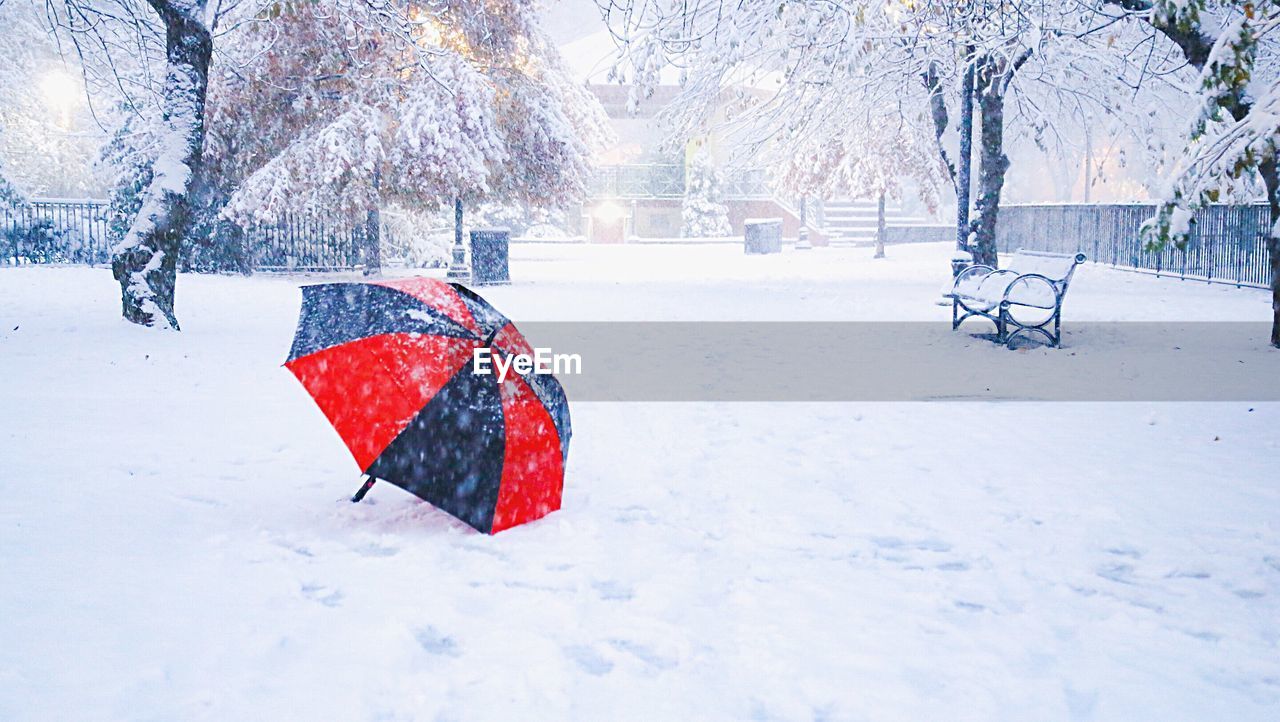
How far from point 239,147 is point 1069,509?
2041 cm

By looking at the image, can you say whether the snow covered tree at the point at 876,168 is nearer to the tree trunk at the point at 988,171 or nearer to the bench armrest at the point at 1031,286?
the tree trunk at the point at 988,171

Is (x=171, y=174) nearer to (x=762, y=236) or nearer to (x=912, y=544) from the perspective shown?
(x=912, y=544)

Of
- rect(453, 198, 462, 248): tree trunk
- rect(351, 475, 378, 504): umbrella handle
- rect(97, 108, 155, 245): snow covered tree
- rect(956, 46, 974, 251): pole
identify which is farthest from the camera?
rect(453, 198, 462, 248): tree trunk

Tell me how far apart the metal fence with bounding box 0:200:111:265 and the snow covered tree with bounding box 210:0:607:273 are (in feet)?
13.7

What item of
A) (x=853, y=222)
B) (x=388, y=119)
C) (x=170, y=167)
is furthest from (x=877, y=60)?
(x=853, y=222)

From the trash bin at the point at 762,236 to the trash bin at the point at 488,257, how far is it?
1613 cm

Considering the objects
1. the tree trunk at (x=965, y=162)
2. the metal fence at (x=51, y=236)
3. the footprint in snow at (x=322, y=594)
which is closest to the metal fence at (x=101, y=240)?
the metal fence at (x=51, y=236)

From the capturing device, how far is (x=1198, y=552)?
4.51 metres

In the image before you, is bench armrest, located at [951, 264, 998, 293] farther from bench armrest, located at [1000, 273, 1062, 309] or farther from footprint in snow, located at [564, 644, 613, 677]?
footprint in snow, located at [564, 644, 613, 677]

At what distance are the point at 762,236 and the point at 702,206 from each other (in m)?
13.6

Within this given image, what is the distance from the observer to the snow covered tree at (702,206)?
4903 cm

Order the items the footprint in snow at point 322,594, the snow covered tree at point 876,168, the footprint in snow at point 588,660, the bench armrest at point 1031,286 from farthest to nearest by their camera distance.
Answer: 1. the snow covered tree at point 876,168
2. the bench armrest at point 1031,286
3. the footprint in snow at point 322,594
4. the footprint in snow at point 588,660

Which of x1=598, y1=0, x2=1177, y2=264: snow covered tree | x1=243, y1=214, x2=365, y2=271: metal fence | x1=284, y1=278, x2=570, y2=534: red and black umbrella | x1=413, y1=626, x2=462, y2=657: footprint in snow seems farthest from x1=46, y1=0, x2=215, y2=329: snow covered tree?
x1=243, y1=214, x2=365, y2=271: metal fence

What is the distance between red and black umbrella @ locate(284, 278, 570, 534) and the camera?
4352 millimetres
